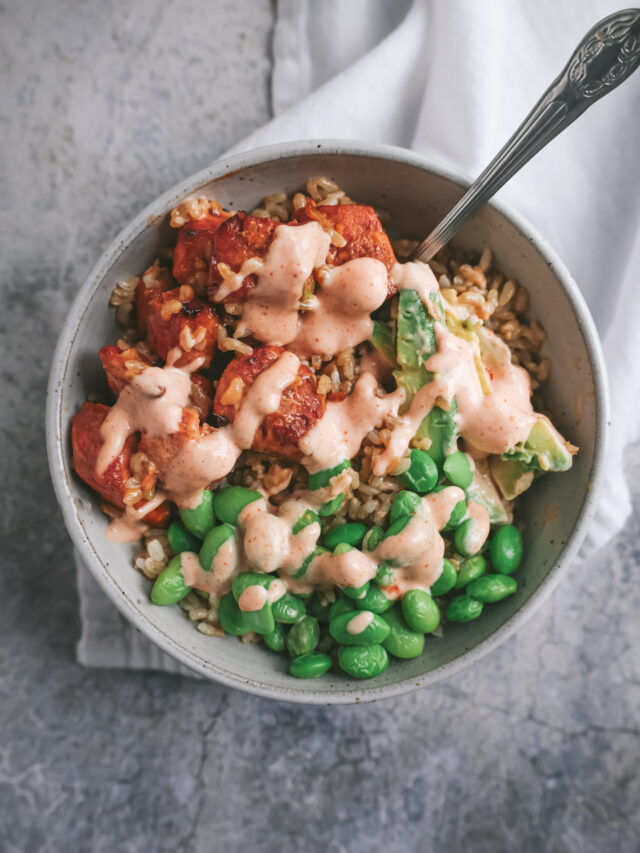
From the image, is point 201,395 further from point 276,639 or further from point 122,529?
point 276,639

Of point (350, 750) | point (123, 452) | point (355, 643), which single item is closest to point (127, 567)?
point (123, 452)

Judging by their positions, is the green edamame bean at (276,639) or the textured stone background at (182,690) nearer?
the green edamame bean at (276,639)

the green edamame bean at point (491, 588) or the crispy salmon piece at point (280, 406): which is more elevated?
the crispy salmon piece at point (280, 406)

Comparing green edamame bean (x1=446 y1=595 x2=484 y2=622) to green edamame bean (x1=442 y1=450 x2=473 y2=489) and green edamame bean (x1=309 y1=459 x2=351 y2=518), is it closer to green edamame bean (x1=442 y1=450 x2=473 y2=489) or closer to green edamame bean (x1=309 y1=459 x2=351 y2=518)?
green edamame bean (x1=442 y1=450 x2=473 y2=489)

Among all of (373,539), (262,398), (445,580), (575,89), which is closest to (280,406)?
(262,398)

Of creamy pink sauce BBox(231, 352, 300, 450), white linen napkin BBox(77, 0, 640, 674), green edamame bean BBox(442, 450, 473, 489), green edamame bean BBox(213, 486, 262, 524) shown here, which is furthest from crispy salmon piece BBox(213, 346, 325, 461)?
white linen napkin BBox(77, 0, 640, 674)

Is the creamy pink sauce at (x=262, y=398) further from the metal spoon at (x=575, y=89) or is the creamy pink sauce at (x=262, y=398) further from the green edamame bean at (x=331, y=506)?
the metal spoon at (x=575, y=89)

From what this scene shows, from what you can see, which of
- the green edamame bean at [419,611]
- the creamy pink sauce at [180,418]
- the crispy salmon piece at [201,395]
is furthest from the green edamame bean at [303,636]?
the crispy salmon piece at [201,395]
